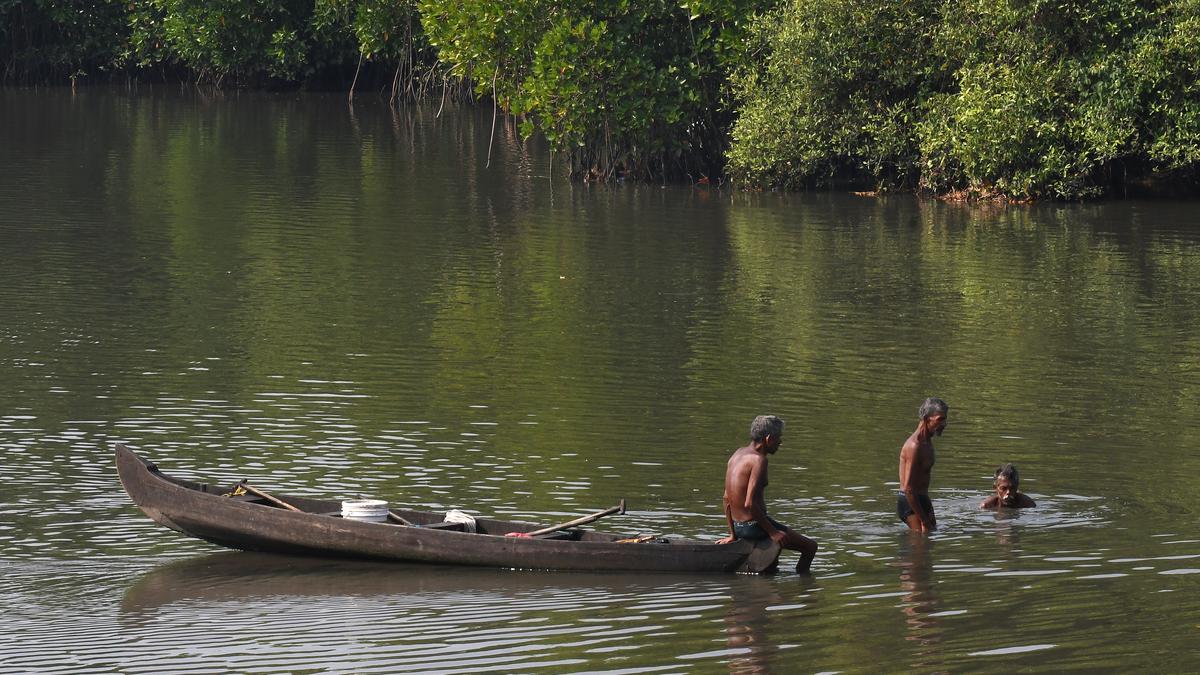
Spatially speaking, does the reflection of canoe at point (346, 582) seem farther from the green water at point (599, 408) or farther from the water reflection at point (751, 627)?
the water reflection at point (751, 627)

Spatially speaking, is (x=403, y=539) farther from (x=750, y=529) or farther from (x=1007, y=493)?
(x=1007, y=493)

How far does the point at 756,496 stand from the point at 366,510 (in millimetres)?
2824

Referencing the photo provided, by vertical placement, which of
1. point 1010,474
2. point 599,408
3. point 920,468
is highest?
A: point 920,468

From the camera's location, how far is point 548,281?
27.4m

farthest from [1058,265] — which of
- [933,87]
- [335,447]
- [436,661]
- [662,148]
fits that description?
[436,661]

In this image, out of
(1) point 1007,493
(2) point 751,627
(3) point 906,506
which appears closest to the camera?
(2) point 751,627

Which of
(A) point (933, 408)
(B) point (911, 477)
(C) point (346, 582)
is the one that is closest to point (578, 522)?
(C) point (346, 582)

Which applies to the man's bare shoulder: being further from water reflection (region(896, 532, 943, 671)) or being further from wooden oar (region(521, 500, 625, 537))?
water reflection (region(896, 532, 943, 671))

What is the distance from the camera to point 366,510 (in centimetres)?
1365

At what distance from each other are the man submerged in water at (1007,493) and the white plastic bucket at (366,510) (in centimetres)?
485

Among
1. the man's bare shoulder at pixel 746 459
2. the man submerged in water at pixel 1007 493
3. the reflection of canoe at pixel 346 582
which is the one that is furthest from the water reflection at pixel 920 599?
the man's bare shoulder at pixel 746 459

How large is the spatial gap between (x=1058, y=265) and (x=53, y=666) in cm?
2008

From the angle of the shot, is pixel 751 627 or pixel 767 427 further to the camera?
pixel 767 427

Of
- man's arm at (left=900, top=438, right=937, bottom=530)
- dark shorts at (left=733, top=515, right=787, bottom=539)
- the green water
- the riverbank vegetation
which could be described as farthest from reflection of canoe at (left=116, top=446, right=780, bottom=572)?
the riverbank vegetation
